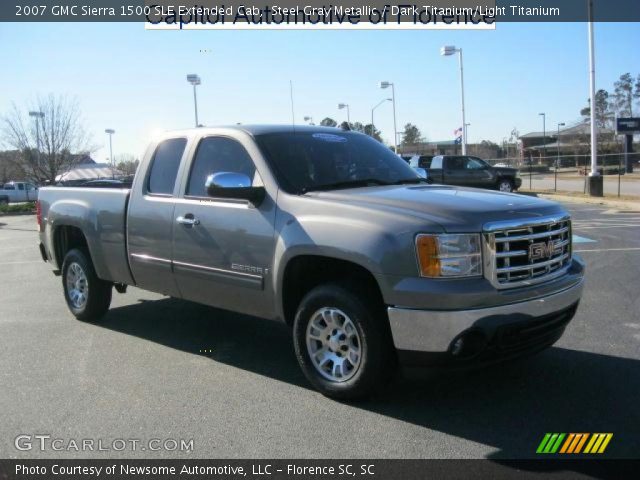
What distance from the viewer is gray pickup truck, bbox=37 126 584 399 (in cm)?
369

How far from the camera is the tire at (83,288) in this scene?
6438 mm

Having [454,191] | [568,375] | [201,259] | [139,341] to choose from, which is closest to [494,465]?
[568,375]

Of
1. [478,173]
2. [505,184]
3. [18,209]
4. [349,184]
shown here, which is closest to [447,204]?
[349,184]

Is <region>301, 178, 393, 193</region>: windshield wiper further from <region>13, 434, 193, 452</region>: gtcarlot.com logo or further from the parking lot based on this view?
<region>13, 434, 193, 452</region>: gtcarlot.com logo

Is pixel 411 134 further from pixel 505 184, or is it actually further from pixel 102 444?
pixel 102 444

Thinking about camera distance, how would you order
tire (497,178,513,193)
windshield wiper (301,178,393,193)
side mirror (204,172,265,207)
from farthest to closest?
tire (497,178,513,193), windshield wiper (301,178,393,193), side mirror (204,172,265,207)

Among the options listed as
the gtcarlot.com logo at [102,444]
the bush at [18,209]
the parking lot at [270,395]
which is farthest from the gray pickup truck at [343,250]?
the bush at [18,209]

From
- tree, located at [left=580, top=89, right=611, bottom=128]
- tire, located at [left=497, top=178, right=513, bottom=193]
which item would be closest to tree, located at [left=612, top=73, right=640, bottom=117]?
tree, located at [left=580, top=89, right=611, bottom=128]

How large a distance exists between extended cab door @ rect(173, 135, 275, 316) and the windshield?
0.68ft

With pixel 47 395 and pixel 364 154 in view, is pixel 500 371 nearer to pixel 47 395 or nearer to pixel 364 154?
pixel 364 154

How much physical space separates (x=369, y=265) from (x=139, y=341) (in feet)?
9.96

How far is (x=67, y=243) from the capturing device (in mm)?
6938

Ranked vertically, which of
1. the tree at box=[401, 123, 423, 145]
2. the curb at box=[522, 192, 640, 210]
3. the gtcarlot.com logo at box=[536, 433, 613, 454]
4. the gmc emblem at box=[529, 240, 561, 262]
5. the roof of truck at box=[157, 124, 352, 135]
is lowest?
the gtcarlot.com logo at box=[536, 433, 613, 454]

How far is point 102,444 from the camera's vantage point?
3.69 meters
